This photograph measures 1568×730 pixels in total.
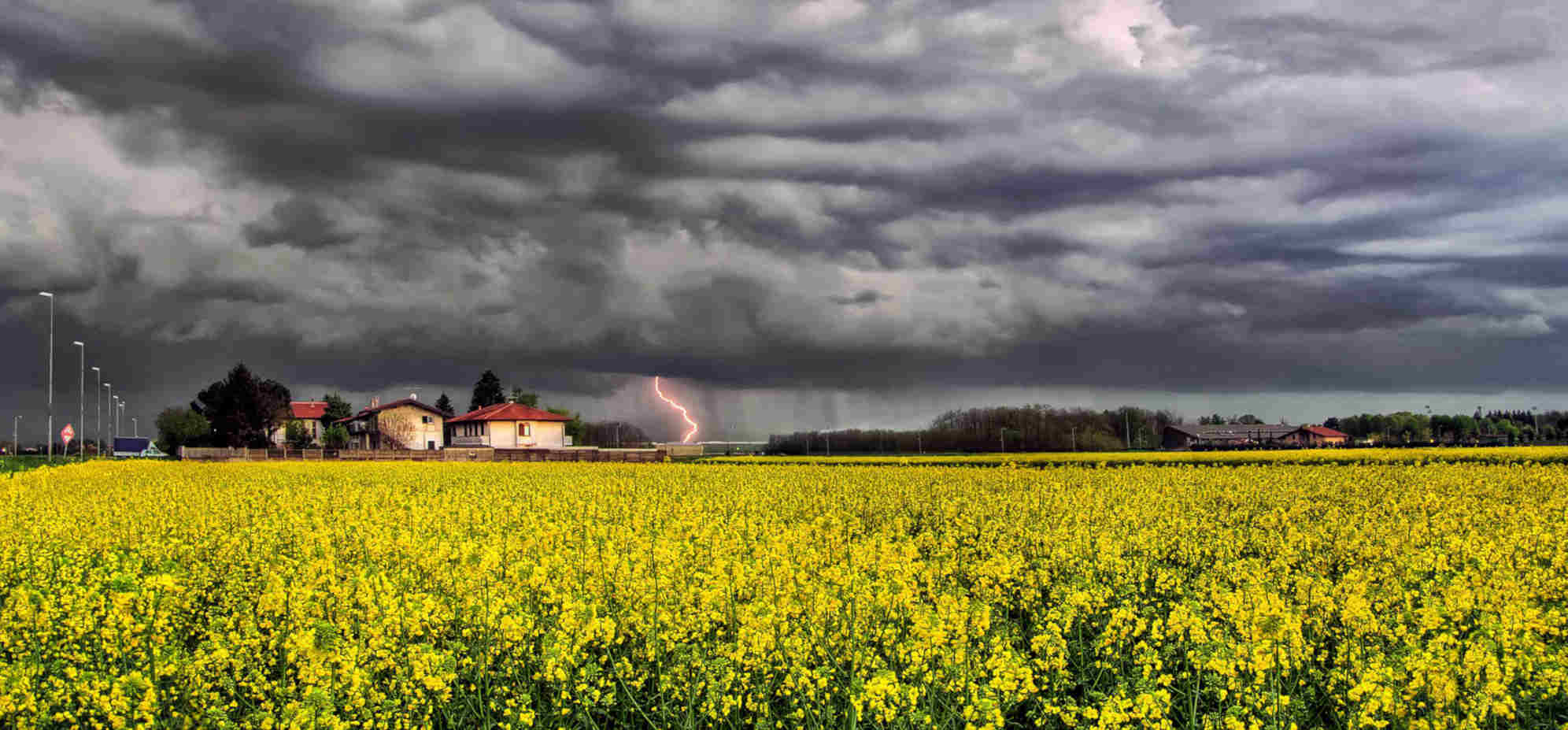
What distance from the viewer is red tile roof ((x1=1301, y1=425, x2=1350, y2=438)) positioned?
506 ft

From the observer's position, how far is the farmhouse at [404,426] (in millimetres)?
124688

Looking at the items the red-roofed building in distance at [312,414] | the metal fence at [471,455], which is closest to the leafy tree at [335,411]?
the red-roofed building in distance at [312,414]

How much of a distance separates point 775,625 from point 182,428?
162228 mm

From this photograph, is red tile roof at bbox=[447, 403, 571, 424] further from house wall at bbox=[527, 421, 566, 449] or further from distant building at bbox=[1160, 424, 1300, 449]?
distant building at bbox=[1160, 424, 1300, 449]

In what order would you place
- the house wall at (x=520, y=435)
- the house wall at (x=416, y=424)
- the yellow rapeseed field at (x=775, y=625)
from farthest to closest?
the house wall at (x=416, y=424) → the house wall at (x=520, y=435) → the yellow rapeseed field at (x=775, y=625)

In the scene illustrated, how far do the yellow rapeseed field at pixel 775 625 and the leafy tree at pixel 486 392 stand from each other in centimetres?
14612

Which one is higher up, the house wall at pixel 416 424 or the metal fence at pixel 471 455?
the house wall at pixel 416 424

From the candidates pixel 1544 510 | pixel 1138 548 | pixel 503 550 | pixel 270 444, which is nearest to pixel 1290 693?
pixel 1138 548

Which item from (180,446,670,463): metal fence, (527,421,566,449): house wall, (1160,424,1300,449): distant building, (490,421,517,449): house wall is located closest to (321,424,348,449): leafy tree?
(490,421,517,449): house wall

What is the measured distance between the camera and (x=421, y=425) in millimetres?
128875

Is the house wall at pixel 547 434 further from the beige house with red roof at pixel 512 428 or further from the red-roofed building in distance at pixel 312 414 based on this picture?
the red-roofed building in distance at pixel 312 414

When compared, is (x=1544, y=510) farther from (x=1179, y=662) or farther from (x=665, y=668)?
(x=665, y=668)

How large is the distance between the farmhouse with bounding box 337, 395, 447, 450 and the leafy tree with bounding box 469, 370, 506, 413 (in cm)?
2420

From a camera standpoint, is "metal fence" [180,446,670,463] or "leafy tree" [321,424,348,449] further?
"leafy tree" [321,424,348,449]
